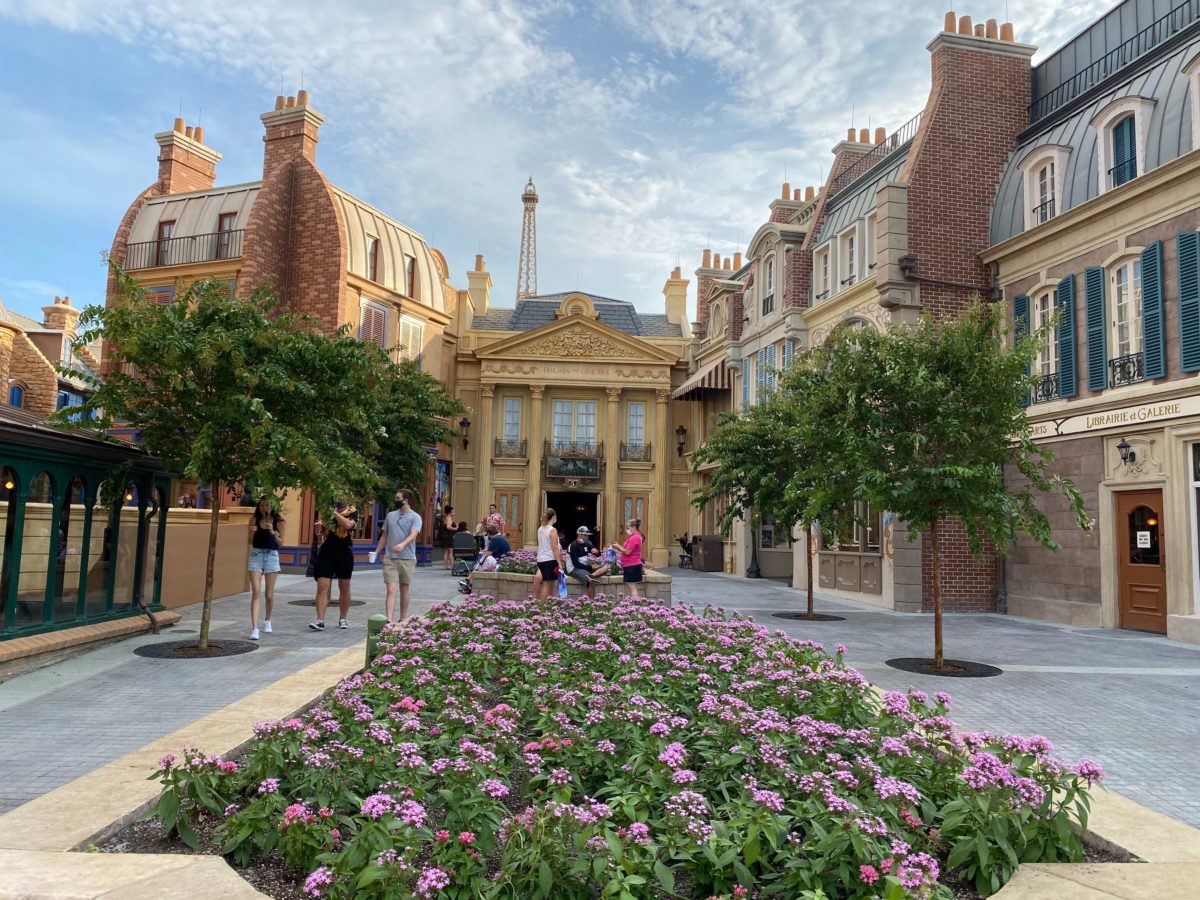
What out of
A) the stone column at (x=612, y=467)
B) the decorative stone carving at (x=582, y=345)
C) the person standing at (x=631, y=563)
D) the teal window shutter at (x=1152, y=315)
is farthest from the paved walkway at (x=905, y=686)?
the decorative stone carving at (x=582, y=345)

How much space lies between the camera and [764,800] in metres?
3.53

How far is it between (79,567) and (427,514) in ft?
69.9

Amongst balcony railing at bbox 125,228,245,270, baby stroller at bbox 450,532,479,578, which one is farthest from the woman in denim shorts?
balcony railing at bbox 125,228,245,270

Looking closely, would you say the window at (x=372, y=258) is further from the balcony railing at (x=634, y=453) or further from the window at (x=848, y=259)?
the window at (x=848, y=259)

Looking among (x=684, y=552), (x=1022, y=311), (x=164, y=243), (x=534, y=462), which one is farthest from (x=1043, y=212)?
(x=164, y=243)

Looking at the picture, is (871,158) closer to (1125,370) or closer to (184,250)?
(1125,370)

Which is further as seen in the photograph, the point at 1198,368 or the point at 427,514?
the point at 427,514

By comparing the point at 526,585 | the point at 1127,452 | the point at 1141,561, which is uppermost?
the point at 1127,452

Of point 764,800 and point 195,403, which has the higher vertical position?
point 195,403

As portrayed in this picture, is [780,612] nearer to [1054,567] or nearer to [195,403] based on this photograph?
[1054,567]

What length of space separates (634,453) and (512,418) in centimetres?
530

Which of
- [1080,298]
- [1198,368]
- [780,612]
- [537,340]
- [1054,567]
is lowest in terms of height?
[780,612]

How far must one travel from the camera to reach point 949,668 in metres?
9.41

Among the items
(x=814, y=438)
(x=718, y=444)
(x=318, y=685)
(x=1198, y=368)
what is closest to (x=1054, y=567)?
(x=1198, y=368)
